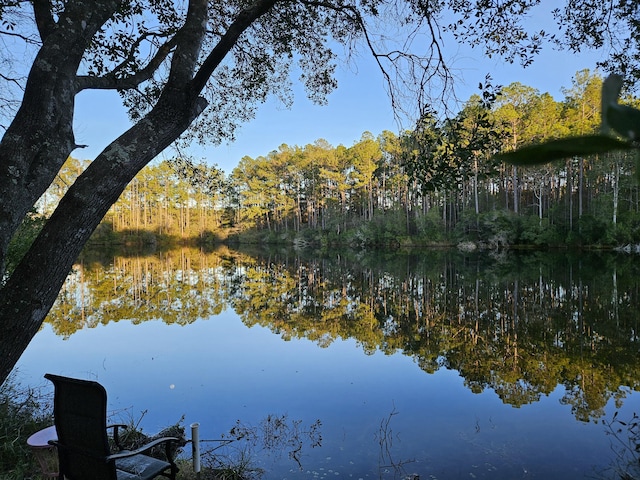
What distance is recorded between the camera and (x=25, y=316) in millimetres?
1789

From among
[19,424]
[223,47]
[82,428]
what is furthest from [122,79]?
[19,424]

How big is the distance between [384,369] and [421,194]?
4.13 metres

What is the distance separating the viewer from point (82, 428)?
237 centimetres

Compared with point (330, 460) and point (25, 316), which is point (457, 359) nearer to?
point (330, 460)

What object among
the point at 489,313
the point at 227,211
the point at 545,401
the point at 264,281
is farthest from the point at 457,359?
the point at 227,211

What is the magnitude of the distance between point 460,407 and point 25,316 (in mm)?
5195

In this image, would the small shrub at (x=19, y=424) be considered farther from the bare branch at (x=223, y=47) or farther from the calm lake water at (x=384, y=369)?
the bare branch at (x=223, y=47)

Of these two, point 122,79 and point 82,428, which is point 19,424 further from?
point 122,79

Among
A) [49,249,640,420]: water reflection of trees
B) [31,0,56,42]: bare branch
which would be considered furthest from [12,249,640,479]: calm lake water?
[31,0,56,42]: bare branch

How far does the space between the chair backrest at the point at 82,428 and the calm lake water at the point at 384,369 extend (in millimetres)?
2029

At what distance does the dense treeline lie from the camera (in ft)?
16.2

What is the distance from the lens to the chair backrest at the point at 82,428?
2309 millimetres

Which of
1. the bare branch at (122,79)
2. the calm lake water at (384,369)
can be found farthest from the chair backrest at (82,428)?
the calm lake water at (384,369)

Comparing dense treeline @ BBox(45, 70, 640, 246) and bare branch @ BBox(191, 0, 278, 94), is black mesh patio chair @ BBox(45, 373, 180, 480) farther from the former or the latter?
dense treeline @ BBox(45, 70, 640, 246)
